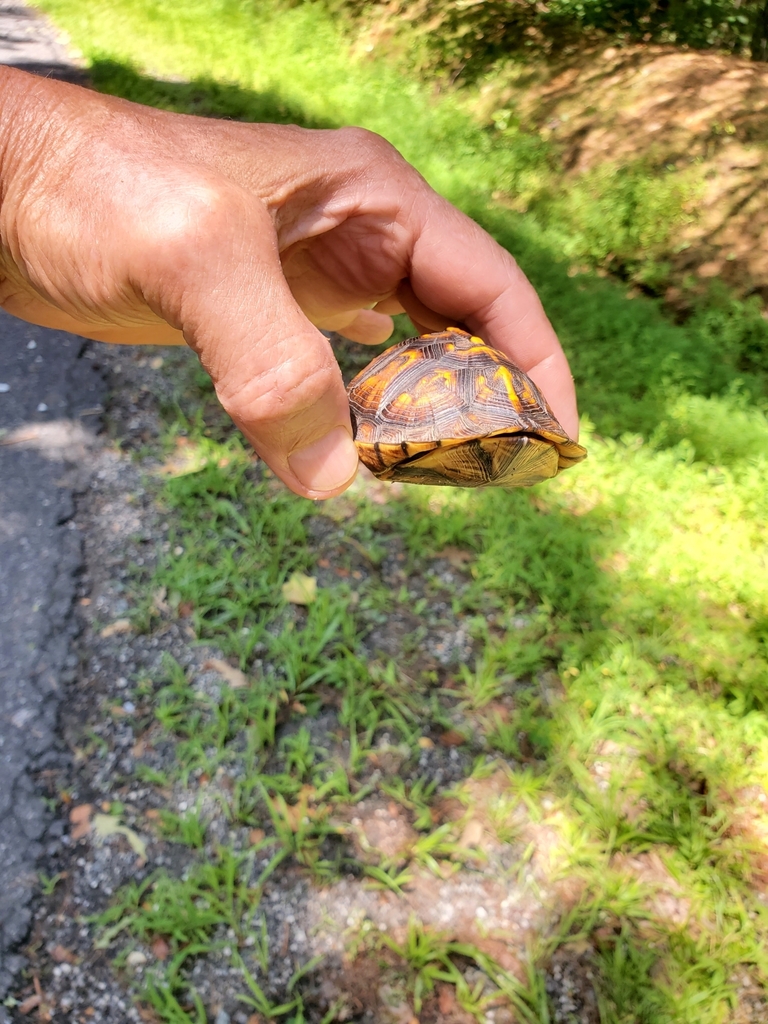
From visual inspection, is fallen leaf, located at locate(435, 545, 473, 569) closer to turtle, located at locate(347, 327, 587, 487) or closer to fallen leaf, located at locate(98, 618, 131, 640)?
turtle, located at locate(347, 327, 587, 487)

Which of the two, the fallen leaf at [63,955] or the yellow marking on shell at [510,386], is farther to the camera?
the fallen leaf at [63,955]

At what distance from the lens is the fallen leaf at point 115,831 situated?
93.5 inches

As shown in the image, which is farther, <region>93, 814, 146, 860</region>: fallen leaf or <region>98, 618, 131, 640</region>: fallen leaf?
<region>98, 618, 131, 640</region>: fallen leaf

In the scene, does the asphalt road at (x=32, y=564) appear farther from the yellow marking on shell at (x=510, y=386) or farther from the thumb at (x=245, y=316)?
the yellow marking on shell at (x=510, y=386)

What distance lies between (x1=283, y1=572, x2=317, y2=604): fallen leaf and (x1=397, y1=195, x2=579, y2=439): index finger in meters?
1.33

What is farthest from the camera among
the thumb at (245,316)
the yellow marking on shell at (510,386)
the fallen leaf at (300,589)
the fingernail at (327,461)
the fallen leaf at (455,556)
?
the fallen leaf at (455,556)

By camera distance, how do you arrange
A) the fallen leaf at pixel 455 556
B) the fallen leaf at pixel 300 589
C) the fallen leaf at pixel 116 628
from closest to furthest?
the fallen leaf at pixel 116 628, the fallen leaf at pixel 300 589, the fallen leaf at pixel 455 556

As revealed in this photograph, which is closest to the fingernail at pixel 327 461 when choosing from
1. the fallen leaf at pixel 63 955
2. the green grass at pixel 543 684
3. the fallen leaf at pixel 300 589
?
the green grass at pixel 543 684

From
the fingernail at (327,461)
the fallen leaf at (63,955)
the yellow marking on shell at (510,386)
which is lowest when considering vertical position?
the fallen leaf at (63,955)

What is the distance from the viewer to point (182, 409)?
3.89 meters

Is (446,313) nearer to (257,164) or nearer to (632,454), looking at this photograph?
(257,164)

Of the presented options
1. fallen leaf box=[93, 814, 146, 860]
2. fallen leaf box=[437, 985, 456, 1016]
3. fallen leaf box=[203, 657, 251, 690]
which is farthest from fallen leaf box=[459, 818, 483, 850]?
fallen leaf box=[93, 814, 146, 860]

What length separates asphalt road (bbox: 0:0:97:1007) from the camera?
2.38 metres

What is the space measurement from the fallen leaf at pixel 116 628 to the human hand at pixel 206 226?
1.37 m
